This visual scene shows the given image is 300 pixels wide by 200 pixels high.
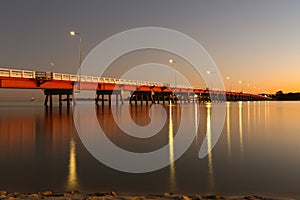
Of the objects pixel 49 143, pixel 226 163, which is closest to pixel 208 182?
pixel 226 163

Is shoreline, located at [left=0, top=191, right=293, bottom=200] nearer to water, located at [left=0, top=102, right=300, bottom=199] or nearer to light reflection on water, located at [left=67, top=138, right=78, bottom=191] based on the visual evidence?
water, located at [left=0, top=102, right=300, bottom=199]

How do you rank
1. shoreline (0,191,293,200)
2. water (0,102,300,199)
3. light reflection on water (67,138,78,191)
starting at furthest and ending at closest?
light reflection on water (67,138,78,191)
water (0,102,300,199)
shoreline (0,191,293,200)

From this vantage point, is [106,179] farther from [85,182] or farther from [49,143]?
[49,143]

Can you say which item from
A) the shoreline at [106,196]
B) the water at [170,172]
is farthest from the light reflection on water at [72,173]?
the shoreline at [106,196]

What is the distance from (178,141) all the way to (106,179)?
7.17m

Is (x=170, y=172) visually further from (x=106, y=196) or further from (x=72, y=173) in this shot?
(x=106, y=196)

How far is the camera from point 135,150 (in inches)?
467

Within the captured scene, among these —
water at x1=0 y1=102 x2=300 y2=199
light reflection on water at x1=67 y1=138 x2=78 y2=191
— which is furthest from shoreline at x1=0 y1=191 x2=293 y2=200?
light reflection on water at x1=67 y1=138 x2=78 y2=191

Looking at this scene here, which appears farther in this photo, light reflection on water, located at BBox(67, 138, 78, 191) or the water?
light reflection on water, located at BBox(67, 138, 78, 191)

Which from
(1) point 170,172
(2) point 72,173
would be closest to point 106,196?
(2) point 72,173

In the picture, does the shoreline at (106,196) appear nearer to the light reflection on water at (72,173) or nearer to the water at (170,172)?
the water at (170,172)

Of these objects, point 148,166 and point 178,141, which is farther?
point 178,141

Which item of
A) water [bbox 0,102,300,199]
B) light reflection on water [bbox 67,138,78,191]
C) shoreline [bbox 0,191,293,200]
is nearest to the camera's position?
shoreline [bbox 0,191,293,200]

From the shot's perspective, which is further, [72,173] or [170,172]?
[170,172]
